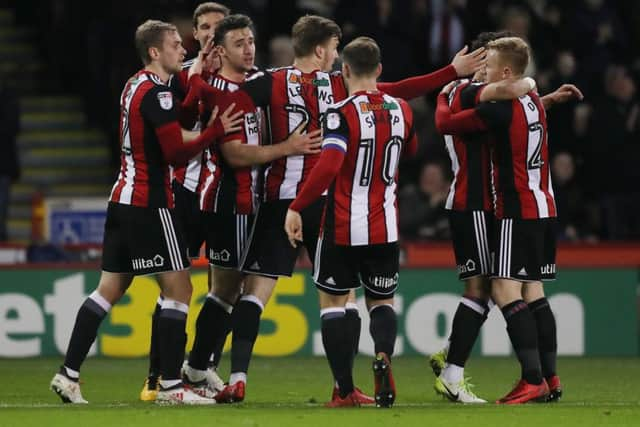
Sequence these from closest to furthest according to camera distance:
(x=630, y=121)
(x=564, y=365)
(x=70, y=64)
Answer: (x=564, y=365), (x=630, y=121), (x=70, y=64)

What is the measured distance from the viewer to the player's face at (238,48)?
31.6ft

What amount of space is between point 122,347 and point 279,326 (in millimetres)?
1278

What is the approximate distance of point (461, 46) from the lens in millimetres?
17094

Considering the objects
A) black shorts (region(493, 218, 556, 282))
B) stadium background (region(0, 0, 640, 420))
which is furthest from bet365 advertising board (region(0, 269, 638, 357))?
black shorts (region(493, 218, 556, 282))

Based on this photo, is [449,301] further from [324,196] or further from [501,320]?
[324,196]

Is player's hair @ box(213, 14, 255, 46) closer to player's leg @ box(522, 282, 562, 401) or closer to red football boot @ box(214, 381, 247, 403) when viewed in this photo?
red football boot @ box(214, 381, 247, 403)

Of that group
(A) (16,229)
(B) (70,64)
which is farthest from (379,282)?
(B) (70,64)

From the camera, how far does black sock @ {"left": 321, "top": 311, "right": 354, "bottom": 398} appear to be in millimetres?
9188

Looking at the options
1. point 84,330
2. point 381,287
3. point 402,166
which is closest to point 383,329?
point 381,287

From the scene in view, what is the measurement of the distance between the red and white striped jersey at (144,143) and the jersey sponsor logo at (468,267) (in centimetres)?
178

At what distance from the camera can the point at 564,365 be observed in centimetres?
1296

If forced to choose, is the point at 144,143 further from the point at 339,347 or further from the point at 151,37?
the point at 339,347

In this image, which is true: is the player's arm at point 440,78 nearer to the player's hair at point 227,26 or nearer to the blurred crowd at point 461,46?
the player's hair at point 227,26

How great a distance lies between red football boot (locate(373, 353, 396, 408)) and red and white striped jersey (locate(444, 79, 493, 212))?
132 cm
